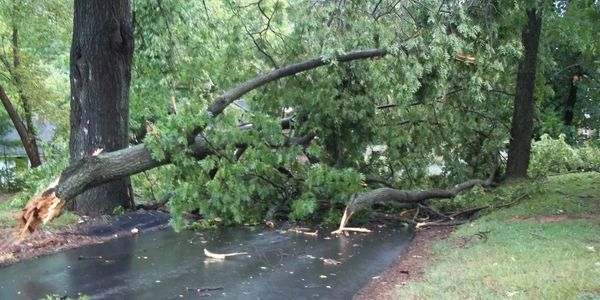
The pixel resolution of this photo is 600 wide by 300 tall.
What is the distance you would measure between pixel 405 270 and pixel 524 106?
6.87 m

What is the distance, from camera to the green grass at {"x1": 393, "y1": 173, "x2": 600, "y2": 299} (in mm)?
4836

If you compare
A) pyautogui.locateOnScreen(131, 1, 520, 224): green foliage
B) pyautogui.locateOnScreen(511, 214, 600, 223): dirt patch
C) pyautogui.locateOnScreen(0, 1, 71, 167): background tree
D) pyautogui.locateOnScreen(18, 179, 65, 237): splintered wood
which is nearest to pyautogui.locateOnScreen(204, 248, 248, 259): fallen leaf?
pyautogui.locateOnScreen(131, 1, 520, 224): green foliage

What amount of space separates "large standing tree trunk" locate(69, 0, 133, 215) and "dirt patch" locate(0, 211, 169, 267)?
1.84 feet

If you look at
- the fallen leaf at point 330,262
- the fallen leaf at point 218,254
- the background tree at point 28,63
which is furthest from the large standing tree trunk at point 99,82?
the background tree at point 28,63

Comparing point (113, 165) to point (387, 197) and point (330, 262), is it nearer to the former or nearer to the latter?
point (330, 262)

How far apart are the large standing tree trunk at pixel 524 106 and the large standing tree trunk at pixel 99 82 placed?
7636mm

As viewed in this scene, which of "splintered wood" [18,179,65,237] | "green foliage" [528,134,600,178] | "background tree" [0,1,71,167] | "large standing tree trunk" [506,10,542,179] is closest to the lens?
"splintered wood" [18,179,65,237]

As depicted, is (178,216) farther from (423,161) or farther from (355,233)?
(423,161)

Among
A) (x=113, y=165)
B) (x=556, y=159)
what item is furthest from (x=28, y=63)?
(x=556, y=159)

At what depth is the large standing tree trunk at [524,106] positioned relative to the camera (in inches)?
464

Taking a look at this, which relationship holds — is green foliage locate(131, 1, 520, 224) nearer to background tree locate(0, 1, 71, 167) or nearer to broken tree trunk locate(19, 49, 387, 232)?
broken tree trunk locate(19, 49, 387, 232)

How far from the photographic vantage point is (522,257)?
19.9 feet

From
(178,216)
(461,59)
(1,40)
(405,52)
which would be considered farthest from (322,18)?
(1,40)

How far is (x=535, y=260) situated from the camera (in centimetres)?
583
